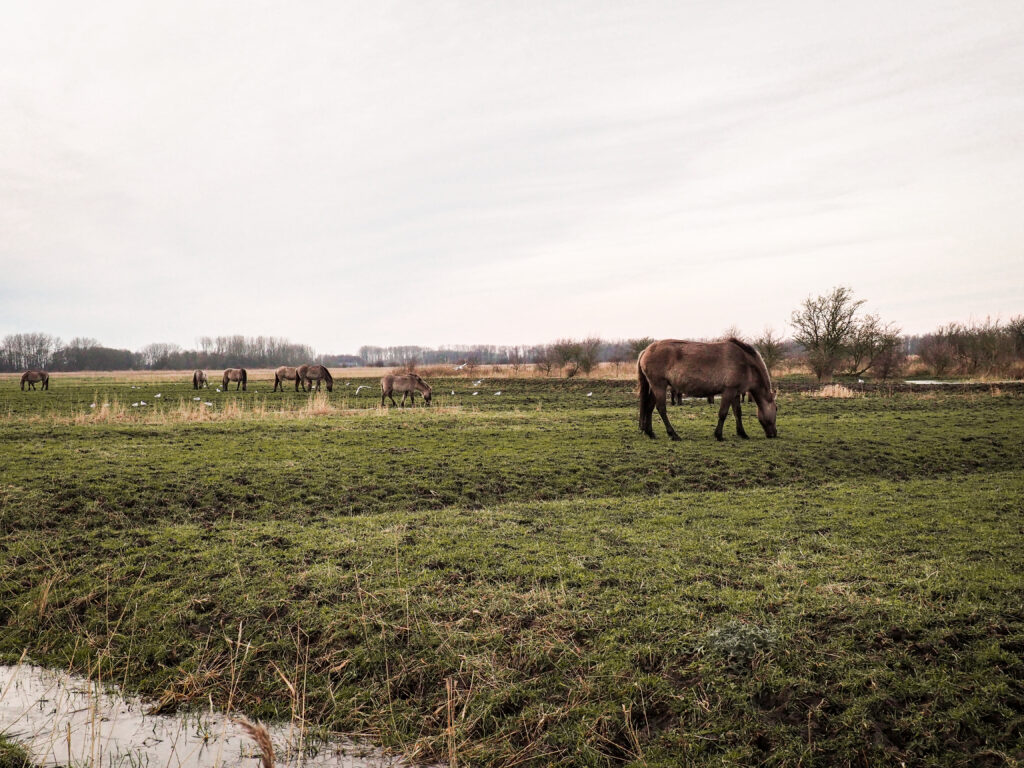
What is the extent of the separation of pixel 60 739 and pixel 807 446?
1353cm

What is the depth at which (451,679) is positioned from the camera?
14.1 ft

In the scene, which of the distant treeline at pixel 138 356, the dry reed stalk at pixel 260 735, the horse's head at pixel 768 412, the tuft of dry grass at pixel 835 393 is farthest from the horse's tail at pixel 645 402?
the distant treeline at pixel 138 356

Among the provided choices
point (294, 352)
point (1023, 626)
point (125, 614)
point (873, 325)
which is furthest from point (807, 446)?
point (294, 352)

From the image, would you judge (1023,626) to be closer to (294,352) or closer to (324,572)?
(324,572)

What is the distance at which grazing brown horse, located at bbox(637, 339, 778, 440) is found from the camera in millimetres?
14695

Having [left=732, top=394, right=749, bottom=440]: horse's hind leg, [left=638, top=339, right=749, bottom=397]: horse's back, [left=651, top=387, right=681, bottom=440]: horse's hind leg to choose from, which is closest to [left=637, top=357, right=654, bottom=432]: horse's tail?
[left=651, top=387, right=681, bottom=440]: horse's hind leg

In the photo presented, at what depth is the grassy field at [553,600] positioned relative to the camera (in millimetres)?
3795

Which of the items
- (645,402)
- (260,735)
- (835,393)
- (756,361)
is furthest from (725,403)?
(835,393)

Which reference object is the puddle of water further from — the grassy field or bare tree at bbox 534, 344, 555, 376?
bare tree at bbox 534, 344, 555, 376

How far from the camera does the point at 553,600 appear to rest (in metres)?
5.30

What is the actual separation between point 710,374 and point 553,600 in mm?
10647

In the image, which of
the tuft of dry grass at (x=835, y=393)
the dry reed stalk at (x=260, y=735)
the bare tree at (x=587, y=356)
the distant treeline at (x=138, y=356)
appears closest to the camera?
the dry reed stalk at (x=260, y=735)

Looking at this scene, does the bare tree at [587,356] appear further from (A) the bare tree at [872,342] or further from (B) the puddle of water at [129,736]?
(B) the puddle of water at [129,736]

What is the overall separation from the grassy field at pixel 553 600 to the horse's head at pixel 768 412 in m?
3.20
